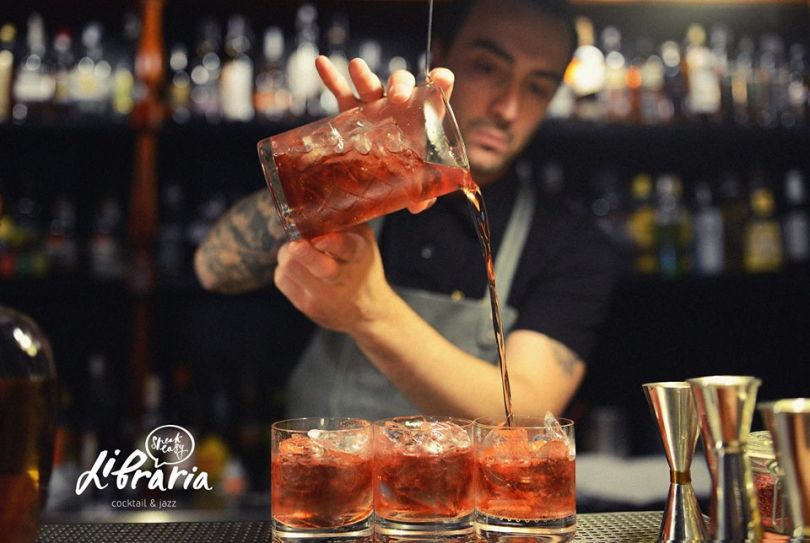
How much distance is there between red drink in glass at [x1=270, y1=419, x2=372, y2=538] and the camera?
86 cm

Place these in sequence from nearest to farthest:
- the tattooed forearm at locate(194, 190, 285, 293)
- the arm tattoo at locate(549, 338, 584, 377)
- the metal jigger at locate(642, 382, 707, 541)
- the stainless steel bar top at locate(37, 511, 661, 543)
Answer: the metal jigger at locate(642, 382, 707, 541)
the stainless steel bar top at locate(37, 511, 661, 543)
the tattooed forearm at locate(194, 190, 285, 293)
the arm tattoo at locate(549, 338, 584, 377)

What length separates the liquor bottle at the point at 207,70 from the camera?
248 centimetres

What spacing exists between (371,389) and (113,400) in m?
1.03

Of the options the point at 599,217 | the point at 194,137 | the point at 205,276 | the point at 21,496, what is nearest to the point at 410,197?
the point at 21,496

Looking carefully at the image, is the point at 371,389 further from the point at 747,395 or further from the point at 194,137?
the point at 747,395

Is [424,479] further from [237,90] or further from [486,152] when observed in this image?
[237,90]

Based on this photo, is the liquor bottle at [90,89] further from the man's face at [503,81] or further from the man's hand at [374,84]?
the man's hand at [374,84]

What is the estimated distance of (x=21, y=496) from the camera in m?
0.80

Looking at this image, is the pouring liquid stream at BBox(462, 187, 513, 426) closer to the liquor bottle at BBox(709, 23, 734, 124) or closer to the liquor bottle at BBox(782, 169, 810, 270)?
the liquor bottle at BBox(709, 23, 734, 124)

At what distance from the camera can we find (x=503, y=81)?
2164 mm

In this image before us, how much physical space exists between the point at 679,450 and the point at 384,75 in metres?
1.96

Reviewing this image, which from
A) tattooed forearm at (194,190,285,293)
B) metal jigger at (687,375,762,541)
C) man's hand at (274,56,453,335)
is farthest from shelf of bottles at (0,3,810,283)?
metal jigger at (687,375,762,541)

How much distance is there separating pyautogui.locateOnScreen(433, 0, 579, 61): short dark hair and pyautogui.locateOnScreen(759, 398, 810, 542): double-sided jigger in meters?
1.74

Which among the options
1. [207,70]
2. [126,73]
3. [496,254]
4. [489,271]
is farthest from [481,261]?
[126,73]
